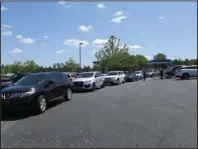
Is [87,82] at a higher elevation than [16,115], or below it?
higher

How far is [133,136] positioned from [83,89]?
15.1m

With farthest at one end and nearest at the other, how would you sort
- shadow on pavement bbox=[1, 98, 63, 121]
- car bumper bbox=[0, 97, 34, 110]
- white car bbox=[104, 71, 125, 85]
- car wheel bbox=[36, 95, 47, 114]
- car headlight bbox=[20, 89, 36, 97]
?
white car bbox=[104, 71, 125, 85], car wheel bbox=[36, 95, 47, 114], car headlight bbox=[20, 89, 36, 97], car bumper bbox=[0, 97, 34, 110], shadow on pavement bbox=[1, 98, 63, 121]

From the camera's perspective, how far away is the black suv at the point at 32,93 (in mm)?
10789

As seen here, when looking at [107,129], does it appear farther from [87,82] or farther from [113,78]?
[113,78]

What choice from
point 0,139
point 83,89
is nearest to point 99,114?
point 0,139

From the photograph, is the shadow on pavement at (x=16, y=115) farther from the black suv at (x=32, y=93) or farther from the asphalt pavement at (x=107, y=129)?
the black suv at (x=32, y=93)

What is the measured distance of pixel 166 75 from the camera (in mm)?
45562

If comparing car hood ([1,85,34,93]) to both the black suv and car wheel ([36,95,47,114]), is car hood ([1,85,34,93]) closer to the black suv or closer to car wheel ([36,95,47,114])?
the black suv

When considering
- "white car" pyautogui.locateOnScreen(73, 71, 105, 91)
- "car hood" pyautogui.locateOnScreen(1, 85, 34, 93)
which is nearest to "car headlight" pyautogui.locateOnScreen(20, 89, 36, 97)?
"car hood" pyautogui.locateOnScreen(1, 85, 34, 93)

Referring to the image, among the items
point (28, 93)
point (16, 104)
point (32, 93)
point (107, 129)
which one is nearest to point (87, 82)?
point (32, 93)

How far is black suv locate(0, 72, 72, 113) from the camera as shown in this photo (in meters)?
10.8

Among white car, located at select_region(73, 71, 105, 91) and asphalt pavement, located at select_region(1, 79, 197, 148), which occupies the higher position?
white car, located at select_region(73, 71, 105, 91)

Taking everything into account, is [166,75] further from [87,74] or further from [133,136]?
[133,136]

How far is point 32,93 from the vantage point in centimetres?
1116
